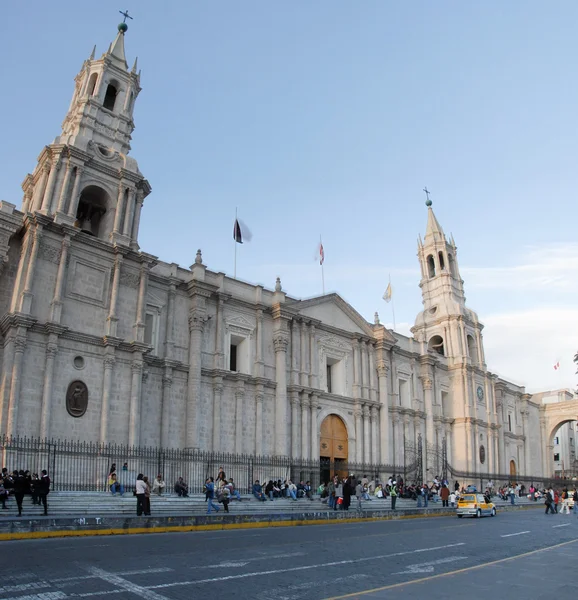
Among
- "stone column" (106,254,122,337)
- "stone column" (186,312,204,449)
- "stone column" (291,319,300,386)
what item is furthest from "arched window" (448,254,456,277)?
"stone column" (106,254,122,337)

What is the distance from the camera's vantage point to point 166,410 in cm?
2889

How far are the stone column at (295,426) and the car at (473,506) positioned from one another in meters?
10.0

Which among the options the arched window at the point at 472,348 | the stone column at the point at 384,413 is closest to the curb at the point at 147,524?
the stone column at the point at 384,413

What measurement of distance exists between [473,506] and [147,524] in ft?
51.8

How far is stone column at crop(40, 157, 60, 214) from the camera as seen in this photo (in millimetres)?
27328

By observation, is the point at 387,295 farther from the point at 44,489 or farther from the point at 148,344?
the point at 44,489

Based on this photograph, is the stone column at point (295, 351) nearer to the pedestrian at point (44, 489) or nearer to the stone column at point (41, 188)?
the stone column at point (41, 188)

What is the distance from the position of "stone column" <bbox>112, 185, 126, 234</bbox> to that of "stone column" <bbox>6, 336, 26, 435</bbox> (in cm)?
743

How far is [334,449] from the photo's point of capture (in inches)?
1458

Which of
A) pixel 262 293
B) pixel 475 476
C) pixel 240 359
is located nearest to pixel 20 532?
pixel 240 359

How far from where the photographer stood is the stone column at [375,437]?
3875 cm

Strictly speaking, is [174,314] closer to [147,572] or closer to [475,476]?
[147,572]

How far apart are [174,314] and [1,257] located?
29.3 ft

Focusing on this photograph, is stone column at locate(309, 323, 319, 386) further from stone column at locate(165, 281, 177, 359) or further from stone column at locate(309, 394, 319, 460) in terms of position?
stone column at locate(165, 281, 177, 359)
